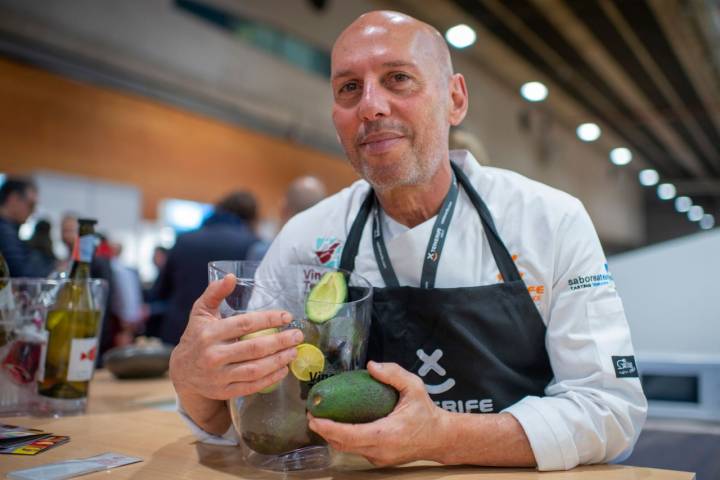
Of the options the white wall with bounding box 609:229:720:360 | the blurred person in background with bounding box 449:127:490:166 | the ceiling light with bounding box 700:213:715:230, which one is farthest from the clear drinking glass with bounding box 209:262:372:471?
the ceiling light with bounding box 700:213:715:230

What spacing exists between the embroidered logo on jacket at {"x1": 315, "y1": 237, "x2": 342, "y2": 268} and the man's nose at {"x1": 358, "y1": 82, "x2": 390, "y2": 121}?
285 mm

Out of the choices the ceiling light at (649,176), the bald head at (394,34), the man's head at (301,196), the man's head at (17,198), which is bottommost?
the bald head at (394,34)

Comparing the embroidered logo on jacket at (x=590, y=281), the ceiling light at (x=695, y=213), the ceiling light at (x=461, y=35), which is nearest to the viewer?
the embroidered logo on jacket at (x=590, y=281)

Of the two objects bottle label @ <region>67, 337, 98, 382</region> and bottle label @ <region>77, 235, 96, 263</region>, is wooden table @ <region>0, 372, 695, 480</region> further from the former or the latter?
bottle label @ <region>77, 235, 96, 263</region>

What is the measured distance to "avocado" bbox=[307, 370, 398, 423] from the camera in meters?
0.83

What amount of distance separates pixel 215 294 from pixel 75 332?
0.61m

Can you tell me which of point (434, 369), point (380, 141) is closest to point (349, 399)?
point (434, 369)

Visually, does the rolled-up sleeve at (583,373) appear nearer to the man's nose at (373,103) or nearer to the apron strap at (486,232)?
the apron strap at (486,232)

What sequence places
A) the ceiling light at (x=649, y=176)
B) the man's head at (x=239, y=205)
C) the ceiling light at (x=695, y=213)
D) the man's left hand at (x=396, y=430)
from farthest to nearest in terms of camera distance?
the ceiling light at (x=695, y=213) → the ceiling light at (x=649, y=176) → the man's head at (x=239, y=205) → the man's left hand at (x=396, y=430)

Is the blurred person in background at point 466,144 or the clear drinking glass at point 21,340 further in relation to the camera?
the blurred person in background at point 466,144

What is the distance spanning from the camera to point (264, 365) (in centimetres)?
85

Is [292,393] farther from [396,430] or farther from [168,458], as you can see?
[168,458]

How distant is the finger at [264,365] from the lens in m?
0.85

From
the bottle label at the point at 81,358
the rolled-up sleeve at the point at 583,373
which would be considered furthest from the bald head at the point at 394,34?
the bottle label at the point at 81,358
